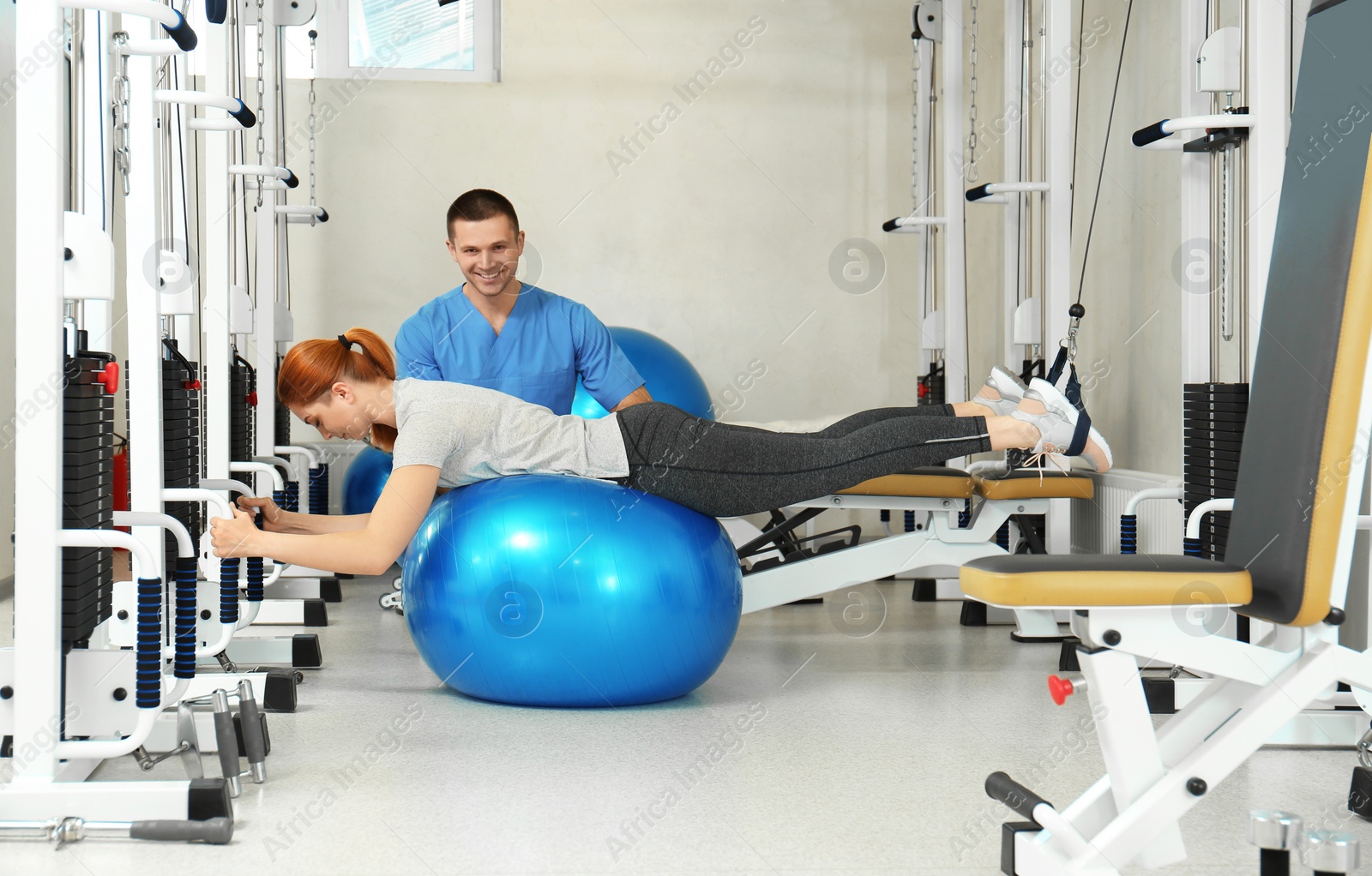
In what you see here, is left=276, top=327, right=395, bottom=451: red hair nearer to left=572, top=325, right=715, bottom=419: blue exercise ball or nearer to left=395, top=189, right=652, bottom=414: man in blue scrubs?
left=395, top=189, right=652, bottom=414: man in blue scrubs

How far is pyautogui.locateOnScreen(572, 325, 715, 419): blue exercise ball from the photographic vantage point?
4727 millimetres

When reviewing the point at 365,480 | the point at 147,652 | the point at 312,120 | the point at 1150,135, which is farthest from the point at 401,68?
the point at 147,652

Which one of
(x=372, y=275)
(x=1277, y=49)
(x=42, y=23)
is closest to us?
(x=42, y=23)

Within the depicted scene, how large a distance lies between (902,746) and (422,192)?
12.8 feet

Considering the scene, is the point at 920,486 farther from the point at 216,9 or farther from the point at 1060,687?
the point at 216,9

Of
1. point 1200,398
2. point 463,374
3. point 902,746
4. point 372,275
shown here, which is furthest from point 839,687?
point 372,275

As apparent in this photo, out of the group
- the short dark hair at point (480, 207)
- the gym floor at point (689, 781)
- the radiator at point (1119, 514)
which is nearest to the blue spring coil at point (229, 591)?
the gym floor at point (689, 781)

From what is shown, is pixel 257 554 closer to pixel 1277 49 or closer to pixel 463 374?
pixel 463 374

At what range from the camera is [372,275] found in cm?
539

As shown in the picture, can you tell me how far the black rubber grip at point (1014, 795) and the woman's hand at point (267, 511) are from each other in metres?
1.52

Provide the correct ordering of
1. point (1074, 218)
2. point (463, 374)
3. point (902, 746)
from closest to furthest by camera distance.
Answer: point (902, 746)
point (463, 374)
point (1074, 218)

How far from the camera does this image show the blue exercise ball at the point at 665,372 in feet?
15.5

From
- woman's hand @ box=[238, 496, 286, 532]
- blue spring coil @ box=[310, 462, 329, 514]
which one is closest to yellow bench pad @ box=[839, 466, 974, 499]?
woman's hand @ box=[238, 496, 286, 532]

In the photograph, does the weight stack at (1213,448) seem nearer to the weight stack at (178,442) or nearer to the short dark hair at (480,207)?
the short dark hair at (480,207)
